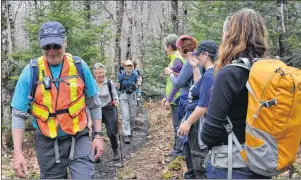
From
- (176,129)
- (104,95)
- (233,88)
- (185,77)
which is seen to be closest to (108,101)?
(104,95)

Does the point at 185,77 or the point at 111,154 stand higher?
the point at 185,77

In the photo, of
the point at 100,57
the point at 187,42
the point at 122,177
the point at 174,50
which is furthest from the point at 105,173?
the point at 100,57

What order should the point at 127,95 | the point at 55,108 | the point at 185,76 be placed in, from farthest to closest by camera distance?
1. the point at 127,95
2. the point at 185,76
3. the point at 55,108

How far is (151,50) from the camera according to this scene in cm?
1870

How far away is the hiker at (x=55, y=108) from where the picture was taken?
388 centimetres

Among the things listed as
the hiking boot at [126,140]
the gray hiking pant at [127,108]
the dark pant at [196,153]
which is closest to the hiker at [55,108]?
the dark pant at [196,153]

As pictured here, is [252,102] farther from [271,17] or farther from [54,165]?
[271,17]

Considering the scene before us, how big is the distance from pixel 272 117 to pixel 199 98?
184cm

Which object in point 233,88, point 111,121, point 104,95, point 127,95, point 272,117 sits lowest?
point 111,121

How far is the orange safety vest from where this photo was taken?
3.87m

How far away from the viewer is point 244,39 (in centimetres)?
280

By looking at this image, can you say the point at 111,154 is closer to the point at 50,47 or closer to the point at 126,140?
the point at 126,140

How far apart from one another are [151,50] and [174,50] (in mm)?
11343

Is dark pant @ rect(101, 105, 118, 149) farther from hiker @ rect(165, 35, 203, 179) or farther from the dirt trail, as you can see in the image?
hiker @ rect(165, 35, 203, 179)
